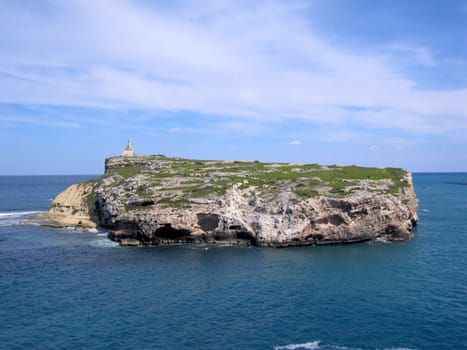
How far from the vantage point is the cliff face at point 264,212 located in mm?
72250

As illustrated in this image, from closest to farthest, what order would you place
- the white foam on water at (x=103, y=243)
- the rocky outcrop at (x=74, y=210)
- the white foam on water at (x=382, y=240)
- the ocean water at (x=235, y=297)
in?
the ocean water at (x=235, y=297)
the white foam on water at (x=103, y=243)
the white foam on water at (x=382, y=240)
the rocky outcrop at (x=74, y=210)

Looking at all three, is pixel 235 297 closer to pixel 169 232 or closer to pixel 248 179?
pixel 169 232

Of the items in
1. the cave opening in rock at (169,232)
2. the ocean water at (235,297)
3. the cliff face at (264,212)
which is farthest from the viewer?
the cave opening in rock at (169,232)

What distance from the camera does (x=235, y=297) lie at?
4606 cm

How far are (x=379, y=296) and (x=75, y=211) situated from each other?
79.4m

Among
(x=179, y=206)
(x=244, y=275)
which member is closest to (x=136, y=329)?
(x=244, y=275)

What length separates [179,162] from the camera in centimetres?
11356

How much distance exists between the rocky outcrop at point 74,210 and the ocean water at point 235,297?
82.5 feet

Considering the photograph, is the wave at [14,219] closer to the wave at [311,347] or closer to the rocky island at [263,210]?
the rocky island at [263,210]

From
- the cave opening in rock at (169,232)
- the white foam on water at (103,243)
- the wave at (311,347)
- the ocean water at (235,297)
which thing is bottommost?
the wave at (311,347)

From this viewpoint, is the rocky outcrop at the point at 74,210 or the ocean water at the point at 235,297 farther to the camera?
the rocky outcrop at the point at 74,210

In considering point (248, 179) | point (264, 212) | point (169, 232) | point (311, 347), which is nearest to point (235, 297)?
point (311, 347)

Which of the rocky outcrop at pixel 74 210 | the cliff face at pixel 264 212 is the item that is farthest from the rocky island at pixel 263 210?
the rocky outcrop at pixel 74 210

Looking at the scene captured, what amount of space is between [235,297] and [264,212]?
28073mm
